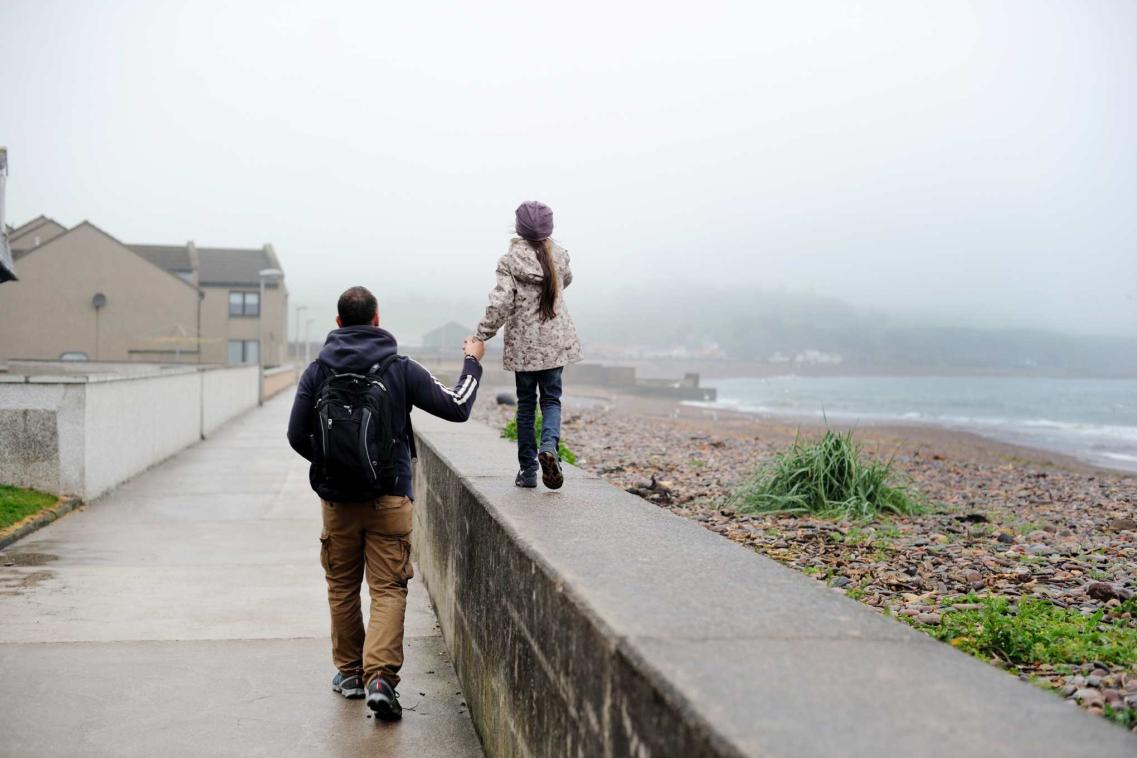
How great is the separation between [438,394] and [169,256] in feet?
254

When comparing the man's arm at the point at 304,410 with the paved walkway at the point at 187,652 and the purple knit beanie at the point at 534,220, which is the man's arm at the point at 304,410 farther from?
the purple knit beanie at the point at 534,220

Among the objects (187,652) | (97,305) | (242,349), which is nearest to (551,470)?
(187,652)

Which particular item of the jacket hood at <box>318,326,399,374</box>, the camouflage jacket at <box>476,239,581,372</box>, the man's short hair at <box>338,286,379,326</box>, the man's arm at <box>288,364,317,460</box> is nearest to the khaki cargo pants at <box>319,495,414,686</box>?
the man's arm at <box>288,364,317,460</box>

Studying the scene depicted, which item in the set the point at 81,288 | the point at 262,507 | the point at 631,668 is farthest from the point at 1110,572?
the point at 81,288

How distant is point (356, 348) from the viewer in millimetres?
4660

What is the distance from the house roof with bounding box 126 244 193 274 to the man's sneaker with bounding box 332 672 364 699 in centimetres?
7420

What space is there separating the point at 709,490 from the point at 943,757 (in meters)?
9.36

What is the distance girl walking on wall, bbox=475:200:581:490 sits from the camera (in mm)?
5605

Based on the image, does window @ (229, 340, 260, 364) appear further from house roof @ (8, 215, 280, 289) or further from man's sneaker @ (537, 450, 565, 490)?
man's sneaker @ (537, 450, 565, 490)

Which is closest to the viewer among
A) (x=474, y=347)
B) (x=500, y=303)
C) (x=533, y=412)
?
(x=474, y=347)

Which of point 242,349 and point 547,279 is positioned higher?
point 547,279

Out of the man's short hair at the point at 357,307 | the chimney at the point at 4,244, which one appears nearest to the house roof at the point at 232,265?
the chimney at the point at 4,244

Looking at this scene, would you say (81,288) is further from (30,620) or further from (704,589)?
(704,589)

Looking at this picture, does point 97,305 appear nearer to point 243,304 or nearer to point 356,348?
point 243,304
